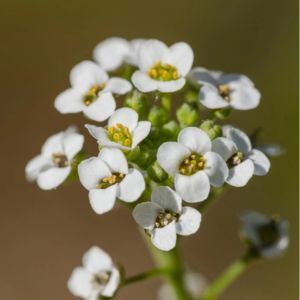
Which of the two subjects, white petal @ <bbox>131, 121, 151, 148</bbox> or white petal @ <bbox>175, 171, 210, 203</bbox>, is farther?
white petal @ <bbox>131, 121, 151, 148</bbox>

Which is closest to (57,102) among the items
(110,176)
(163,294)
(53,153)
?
(53,153)

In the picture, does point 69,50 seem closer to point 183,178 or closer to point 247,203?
point 247,203

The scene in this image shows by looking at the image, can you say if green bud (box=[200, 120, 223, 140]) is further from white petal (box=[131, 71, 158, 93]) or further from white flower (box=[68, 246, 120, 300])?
white flower (box=[68, 246, 120, 300])

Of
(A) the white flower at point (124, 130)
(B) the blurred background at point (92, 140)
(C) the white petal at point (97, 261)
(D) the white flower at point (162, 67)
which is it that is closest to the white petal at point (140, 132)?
(A) the white flower at point (124, 130)

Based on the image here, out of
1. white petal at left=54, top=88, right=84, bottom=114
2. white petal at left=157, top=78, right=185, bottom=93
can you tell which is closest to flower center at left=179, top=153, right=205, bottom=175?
white petal at left=157, top=78, right=185, bottom=93

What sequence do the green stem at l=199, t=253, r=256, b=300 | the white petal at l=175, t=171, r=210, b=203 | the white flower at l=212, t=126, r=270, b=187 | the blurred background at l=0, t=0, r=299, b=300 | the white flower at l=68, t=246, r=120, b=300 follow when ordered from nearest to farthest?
the white petal at l=175, t=171, r=210, b=203, the white flower at l=212, t=126, r=270, b=187, the white flower at l=68, t=246, r=120, b=300, the green stem at l=199, t=253, r=256, b=300, the blurred background at l=0, t=0, r=299, b=300

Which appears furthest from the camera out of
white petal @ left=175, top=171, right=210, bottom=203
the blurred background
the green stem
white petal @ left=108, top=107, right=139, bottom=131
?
the blurred background

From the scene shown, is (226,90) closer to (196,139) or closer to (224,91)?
(224,91)
